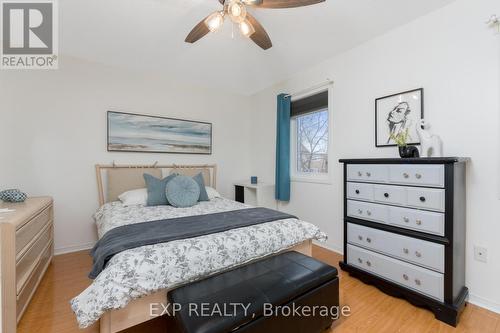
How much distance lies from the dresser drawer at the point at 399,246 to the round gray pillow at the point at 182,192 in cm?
171

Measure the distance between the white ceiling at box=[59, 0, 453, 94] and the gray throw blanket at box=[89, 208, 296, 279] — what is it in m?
2.00

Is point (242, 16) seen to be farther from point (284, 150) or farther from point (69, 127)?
point (69, 127)

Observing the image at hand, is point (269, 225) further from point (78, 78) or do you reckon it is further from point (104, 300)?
point (78, 78)

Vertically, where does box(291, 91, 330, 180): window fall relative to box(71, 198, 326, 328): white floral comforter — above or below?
above

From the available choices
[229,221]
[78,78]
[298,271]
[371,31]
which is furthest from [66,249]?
[371,31]

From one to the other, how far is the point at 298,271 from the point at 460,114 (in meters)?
1.86

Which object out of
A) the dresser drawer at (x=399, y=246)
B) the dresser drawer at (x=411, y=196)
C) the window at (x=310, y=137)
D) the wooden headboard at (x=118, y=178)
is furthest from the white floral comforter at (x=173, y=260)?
the window at (x=310, y=137)

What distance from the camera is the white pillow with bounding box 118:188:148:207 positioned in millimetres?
2629

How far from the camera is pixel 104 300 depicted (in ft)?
3.81

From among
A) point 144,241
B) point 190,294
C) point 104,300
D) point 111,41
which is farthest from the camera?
point 111,41

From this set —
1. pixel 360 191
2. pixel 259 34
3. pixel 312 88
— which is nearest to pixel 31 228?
pixel 259 34

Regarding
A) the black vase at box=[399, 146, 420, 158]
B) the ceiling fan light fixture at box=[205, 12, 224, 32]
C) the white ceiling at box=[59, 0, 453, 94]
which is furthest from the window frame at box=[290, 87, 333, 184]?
the ceiling fan light fixture at box=[205, 12, 224, 32]

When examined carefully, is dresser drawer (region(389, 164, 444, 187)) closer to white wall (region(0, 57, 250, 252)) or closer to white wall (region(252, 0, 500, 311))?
white wall (region(252, 0, 500, 311))

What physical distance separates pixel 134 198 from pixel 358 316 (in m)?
2.48
